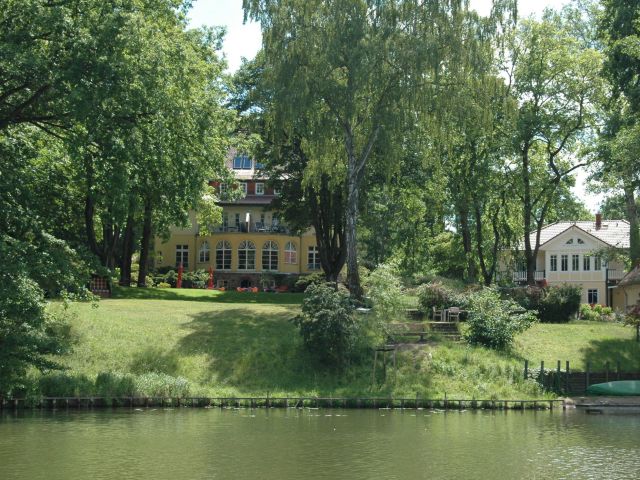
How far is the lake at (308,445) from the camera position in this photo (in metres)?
18.1

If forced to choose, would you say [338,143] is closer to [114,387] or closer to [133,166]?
[133,166]

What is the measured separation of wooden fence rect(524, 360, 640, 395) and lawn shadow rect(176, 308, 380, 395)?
22.5 ft

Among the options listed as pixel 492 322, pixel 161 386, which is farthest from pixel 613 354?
pixel 161 386

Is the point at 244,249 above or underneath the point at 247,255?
above

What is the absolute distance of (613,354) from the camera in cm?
3581

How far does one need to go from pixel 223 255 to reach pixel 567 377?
44.9m

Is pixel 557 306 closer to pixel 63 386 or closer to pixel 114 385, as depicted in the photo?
pixel 114 385

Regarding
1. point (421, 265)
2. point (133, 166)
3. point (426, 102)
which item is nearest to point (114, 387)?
point (133, 166)

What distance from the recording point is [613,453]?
69.0 ft

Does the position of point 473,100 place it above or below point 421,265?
above

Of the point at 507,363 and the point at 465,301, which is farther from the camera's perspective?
the point at 465,301

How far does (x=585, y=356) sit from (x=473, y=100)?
1242 centimetres

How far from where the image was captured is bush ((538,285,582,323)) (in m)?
42.5

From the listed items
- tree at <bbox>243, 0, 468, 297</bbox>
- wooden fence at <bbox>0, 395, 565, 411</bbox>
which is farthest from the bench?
tree at <bbox>243, 0, 468, 297</bbox>
